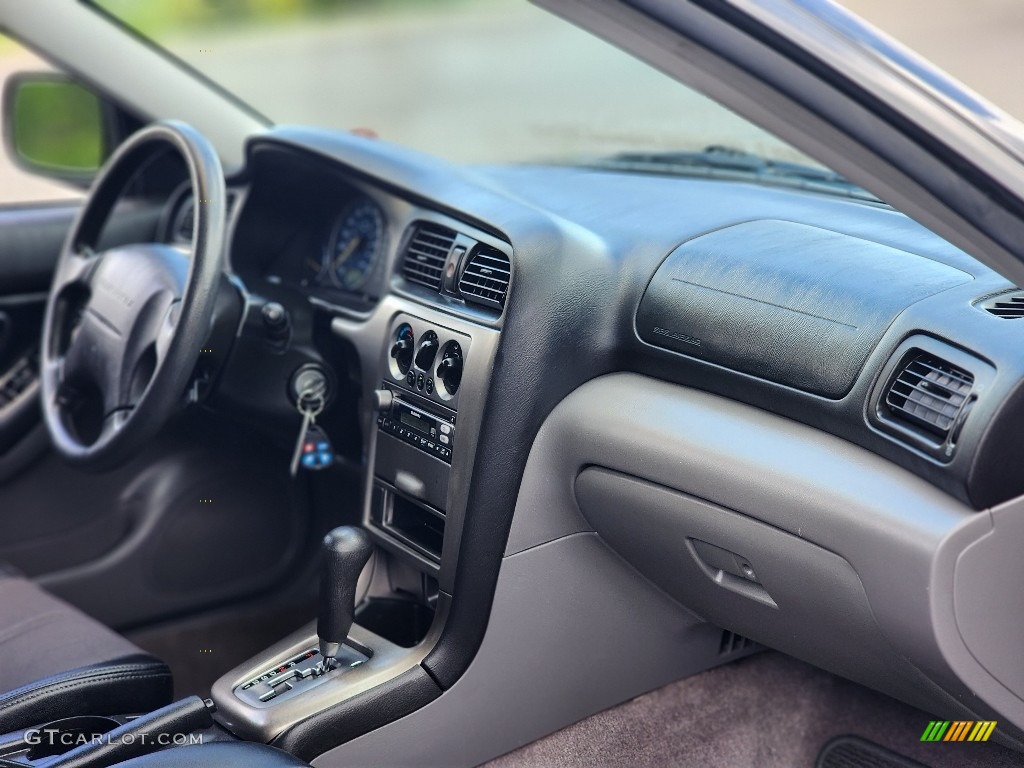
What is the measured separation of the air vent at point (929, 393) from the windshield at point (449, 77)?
1.10 feet

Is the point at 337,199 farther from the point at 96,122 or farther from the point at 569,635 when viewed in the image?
the point at 569,635

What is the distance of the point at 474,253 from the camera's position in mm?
1783

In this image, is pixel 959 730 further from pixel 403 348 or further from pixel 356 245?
pixel 356 245

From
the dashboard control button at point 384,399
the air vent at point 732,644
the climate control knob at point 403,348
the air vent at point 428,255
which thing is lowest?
the air vent at point 732,644

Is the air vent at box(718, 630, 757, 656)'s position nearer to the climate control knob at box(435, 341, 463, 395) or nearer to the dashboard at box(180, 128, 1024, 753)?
the dashboard at box(180, 128, 1024, 753)

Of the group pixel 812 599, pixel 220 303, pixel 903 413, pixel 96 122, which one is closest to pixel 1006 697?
pixel 812 599

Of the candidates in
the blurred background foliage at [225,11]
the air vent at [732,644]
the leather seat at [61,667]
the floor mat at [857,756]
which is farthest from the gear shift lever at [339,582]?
the blurred background foliage at [225,11]

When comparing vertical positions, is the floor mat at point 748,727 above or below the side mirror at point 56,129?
below

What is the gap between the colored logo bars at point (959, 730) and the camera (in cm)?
155

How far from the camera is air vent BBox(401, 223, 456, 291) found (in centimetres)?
185

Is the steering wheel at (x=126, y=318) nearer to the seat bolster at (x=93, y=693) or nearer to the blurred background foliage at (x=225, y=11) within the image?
the seat bolster at (x=93, y=693)

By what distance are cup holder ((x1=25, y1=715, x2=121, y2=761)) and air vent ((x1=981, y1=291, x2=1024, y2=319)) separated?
1.21 meters

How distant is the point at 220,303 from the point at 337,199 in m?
0.41

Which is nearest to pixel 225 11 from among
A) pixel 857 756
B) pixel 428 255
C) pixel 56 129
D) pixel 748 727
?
pixel 56 129
